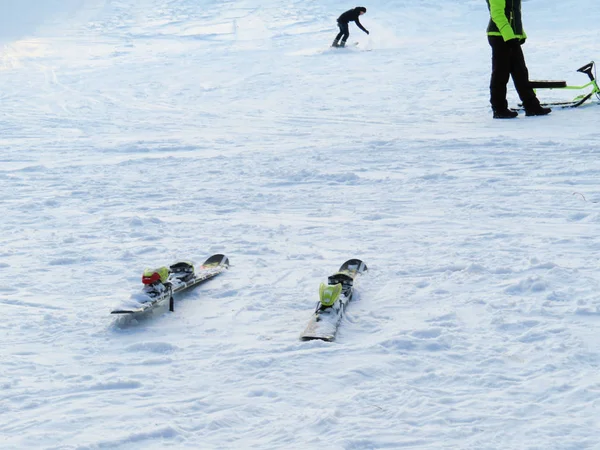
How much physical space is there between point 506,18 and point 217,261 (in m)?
5.39

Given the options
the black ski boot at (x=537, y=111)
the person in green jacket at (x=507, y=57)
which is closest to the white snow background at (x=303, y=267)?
the black ski boot at (x=537, y=111)

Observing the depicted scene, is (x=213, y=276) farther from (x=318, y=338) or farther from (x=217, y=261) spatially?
(x=318, y=338)

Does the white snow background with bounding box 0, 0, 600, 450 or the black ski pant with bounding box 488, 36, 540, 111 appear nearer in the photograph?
the white snow background with bounding box 0, 0, 600, 450

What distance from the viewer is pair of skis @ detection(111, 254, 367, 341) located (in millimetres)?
3928

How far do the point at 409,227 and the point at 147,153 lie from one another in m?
3.87

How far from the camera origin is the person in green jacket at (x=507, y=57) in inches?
355

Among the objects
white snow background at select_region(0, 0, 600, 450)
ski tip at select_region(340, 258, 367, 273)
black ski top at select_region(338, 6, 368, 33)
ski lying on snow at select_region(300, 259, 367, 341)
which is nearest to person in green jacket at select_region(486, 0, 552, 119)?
white snow background at select_region(0, 0, 600, 450)

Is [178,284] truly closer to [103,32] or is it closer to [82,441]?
[82,441]

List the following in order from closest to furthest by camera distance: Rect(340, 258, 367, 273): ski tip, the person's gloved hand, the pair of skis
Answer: the pair of skis < Rect(340, 258, 367, 273): ski tip < the person's gloved hand

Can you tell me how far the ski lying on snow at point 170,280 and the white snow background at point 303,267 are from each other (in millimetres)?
69

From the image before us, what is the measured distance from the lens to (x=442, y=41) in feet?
58.5

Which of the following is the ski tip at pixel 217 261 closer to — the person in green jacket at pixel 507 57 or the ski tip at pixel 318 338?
the ski tip at pixel 318 338

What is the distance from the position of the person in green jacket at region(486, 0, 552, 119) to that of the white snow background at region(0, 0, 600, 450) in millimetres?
420

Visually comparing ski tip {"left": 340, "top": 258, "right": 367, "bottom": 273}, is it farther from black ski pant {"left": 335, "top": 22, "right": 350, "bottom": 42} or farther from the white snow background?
black ski pant {"left": 335, "top": 22, "right": 350, "bottom": 42}
